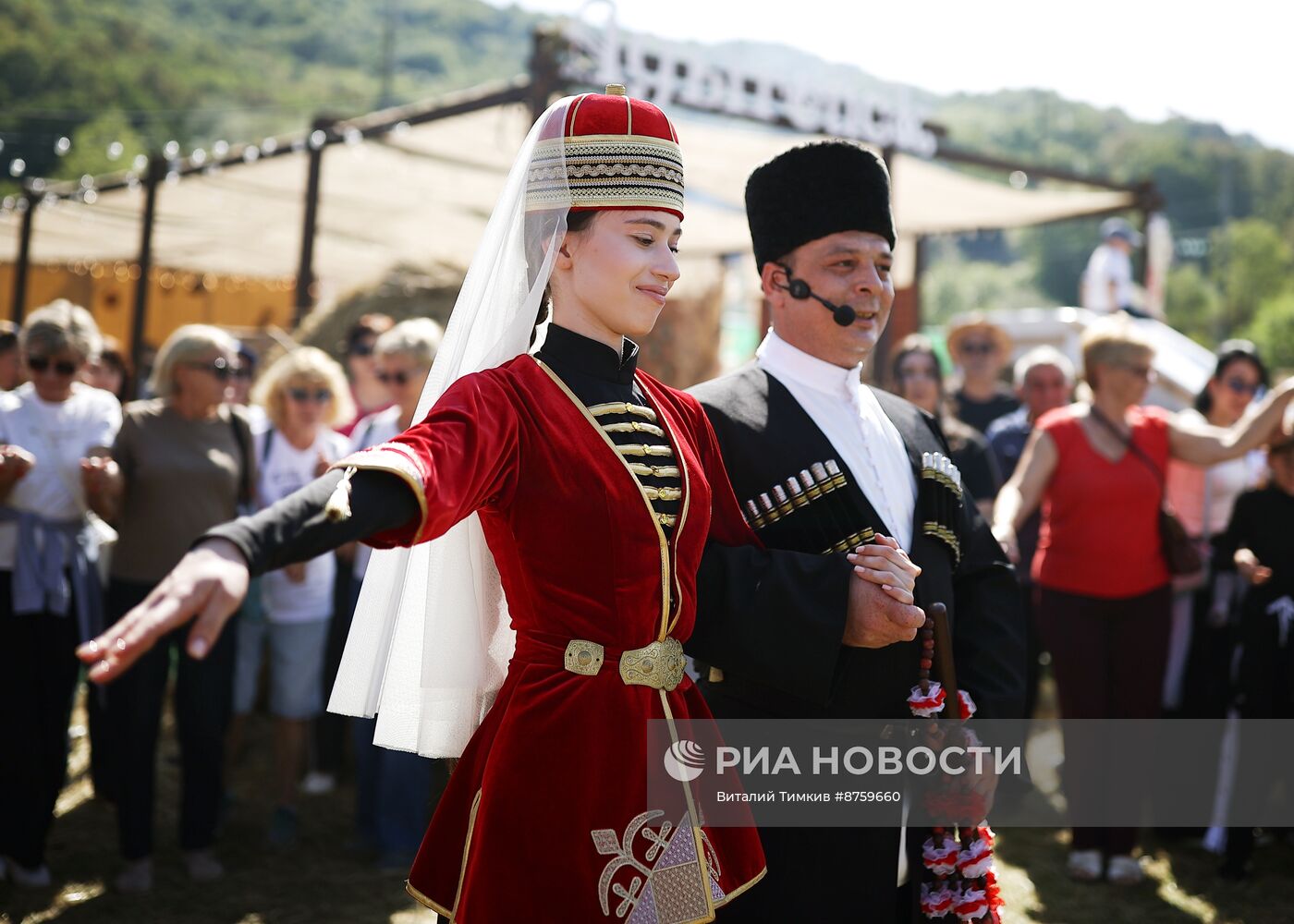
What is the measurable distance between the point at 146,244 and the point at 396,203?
91.2 inches

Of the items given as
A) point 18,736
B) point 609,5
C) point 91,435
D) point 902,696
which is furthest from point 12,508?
point 609,5

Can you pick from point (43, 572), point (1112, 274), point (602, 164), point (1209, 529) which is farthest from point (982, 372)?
point (1112, 274)

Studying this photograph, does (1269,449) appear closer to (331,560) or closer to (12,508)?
(331,560)

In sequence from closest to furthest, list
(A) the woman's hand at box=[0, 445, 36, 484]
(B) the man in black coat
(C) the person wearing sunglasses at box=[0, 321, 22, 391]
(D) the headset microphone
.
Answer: (B) the man in black coat < (D) the headset microphone < (A) the woman's hand at box=[0, 445, 36, 484] < (C) the person wearing sunglasses at box=[0, 321, 22, 391]

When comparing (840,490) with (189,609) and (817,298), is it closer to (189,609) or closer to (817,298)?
(817,298)

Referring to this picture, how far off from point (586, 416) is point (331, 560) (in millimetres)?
3696

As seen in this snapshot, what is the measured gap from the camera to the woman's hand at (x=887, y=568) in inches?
87.0

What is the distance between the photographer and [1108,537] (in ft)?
15.4

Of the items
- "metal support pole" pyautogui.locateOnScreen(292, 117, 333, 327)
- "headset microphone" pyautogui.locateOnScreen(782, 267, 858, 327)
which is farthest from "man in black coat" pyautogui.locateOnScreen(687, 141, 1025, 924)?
"metal support pole" pyautogui.locateOnScreen(292, 117, 333, 327)

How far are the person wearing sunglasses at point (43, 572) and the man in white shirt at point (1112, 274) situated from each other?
9366mm

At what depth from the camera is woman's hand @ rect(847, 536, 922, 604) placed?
2.21m

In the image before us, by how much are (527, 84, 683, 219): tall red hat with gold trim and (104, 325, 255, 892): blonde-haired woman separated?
2852 millimetres

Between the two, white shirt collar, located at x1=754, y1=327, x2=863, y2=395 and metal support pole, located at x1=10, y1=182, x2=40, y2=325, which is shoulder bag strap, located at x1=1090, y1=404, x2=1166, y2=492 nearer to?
white shirt collar, located at x1=754, y1=327, x2=863, y2=395

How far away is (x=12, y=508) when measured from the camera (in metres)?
4.38
